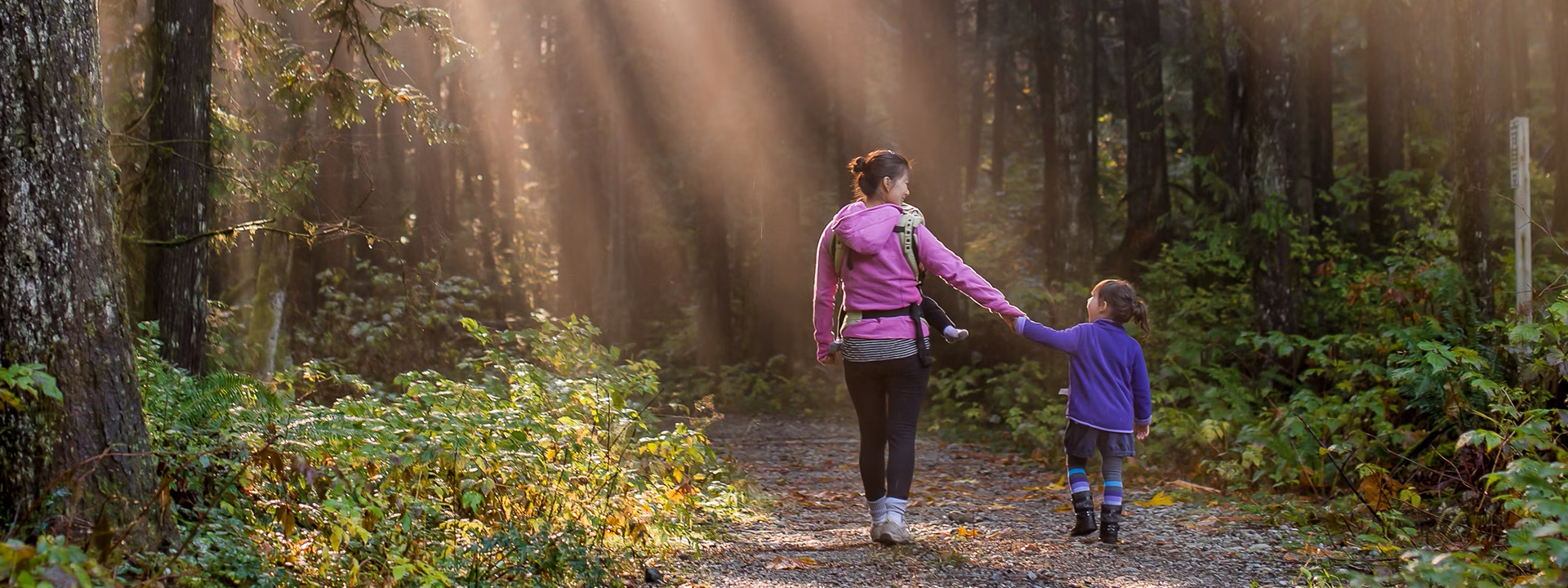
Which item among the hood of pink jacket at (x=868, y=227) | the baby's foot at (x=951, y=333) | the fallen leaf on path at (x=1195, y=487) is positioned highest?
the hood of pink jacket at (x=868, y=227)

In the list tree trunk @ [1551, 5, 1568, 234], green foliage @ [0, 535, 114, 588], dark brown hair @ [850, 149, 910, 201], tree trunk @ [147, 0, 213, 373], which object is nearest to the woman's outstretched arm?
dark brown hair @ [850, 149, 910, 201]

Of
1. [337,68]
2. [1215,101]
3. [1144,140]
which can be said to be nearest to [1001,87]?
[1144,140]

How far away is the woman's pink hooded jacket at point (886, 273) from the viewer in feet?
21.1

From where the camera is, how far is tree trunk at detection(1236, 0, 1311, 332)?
40.7ft

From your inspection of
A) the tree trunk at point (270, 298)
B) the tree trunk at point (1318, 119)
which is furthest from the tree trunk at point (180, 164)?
the tree trunk at point (1318, 119)

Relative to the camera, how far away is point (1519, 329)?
20.9 feet

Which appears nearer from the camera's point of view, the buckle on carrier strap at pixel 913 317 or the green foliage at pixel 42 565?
the green foliage at pixel 42 565

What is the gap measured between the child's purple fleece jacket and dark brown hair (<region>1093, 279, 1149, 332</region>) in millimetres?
75

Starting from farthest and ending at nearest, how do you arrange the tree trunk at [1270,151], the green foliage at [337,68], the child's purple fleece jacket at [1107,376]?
1. the tree trunk at [1270,151]
2. the green foliage at [337,68]
3. the child's purple fleece jacket at [1107,376]

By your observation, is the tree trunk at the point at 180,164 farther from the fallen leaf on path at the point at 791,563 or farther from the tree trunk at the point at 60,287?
the fallen leaf on path at the point at 791,563

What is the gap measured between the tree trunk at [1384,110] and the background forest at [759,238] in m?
0.08

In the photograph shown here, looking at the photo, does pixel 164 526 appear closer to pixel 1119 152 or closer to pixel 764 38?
pixel 764 38

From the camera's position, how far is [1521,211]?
307 inches

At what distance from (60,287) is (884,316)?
381 centimetres
